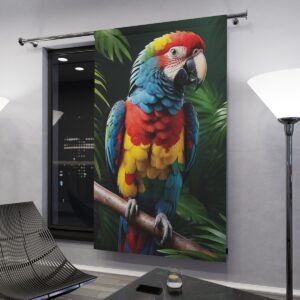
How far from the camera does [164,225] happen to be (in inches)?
120

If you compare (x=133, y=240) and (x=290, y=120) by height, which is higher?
(x=290, y=120)

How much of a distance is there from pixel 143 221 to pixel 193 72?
4.28 ft

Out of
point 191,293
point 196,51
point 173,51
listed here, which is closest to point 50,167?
point 173,51

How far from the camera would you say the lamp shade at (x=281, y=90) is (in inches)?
83.2

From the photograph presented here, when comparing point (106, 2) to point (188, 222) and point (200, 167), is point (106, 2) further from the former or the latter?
point (188, 222)

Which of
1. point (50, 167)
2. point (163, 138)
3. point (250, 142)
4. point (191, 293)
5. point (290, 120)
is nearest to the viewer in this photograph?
point (191, 293)

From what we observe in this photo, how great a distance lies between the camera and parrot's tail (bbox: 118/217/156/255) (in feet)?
10.1

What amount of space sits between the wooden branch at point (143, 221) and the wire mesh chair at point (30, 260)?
1.94ft

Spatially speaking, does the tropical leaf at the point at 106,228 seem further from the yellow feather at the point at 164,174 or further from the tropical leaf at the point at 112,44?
the tropical leaf at the point at 112,44

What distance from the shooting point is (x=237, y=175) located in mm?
2945

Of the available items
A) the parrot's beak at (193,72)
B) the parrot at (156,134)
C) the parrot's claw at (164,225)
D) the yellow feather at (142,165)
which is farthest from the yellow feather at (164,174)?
the parrot's beak at (193,72)

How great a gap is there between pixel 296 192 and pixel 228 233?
616 millimetres

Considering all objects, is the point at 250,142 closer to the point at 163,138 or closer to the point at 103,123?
the point at 163,138

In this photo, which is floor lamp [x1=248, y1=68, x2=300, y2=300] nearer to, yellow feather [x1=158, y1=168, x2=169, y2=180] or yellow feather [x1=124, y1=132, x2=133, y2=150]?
yellow feather [x1=158, y1=168, x2=169, y2=180]
